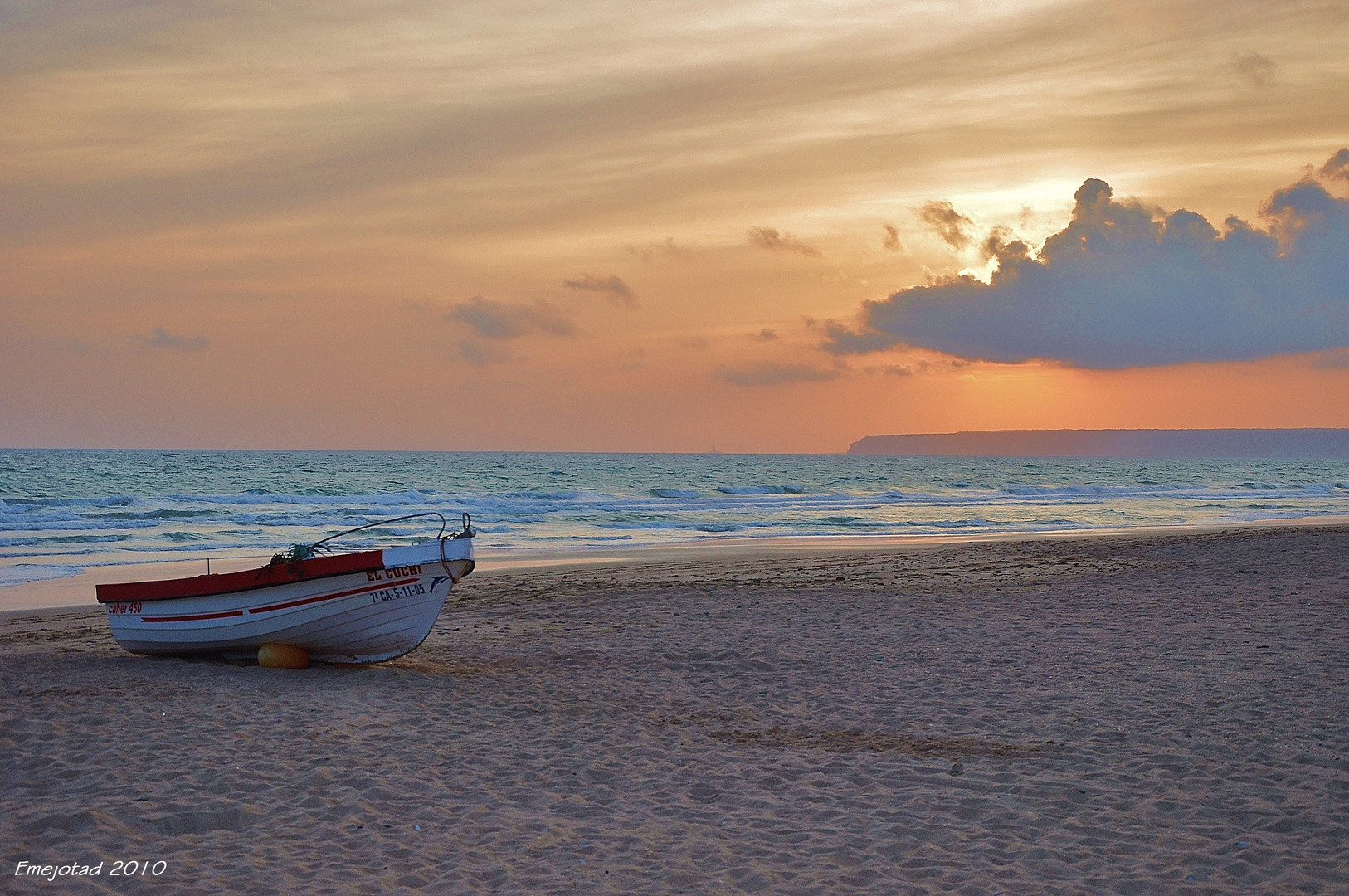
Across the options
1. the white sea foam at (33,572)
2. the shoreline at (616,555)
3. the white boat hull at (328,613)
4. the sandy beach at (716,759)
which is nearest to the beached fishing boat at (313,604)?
the white boat hull at (328,613)

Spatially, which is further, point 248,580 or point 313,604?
point 248,580

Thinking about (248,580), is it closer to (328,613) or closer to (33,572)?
(328,613)

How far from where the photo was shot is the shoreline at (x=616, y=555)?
17.5m

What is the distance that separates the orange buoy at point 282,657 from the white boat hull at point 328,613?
60 mm

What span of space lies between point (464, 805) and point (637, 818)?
1.14 meters

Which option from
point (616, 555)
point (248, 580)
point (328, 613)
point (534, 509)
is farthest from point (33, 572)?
point (534, 509)

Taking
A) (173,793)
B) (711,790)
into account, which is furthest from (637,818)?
(173,793)

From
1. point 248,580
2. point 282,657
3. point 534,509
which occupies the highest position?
point 248,580

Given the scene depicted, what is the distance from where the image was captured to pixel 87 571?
20422 mm

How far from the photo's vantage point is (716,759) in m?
7.53

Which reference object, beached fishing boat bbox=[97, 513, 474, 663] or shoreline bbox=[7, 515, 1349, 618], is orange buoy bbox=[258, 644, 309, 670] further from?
shoreline bbox=[7, 515, 1349, 618]

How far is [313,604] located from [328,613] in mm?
194

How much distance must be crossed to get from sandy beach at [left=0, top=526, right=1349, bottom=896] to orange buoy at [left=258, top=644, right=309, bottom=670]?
0.67 ft

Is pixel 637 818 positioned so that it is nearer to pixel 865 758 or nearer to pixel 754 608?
pixel 865 758
